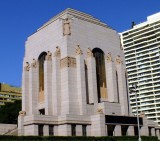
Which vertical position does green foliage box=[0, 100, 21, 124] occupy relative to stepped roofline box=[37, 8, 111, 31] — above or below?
below

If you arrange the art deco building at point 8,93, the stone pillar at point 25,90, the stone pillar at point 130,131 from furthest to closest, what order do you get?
the art deco building at point 8,93, the stone pillar at point 25,90, the stone pillar at point 130,131

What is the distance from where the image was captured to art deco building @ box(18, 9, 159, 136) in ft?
179

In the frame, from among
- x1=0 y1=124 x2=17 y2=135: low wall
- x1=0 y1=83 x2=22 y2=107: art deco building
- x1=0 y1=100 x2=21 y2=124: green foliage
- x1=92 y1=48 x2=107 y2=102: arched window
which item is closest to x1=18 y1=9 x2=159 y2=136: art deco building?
x1=92 y1=48 x2=107 y2=102: arched window

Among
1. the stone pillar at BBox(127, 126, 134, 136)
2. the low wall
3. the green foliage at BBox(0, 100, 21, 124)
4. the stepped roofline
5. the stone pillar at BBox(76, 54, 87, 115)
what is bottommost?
the stone pillar at BBox(127, 126, 134, 136)

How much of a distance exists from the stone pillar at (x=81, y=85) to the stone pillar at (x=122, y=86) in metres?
9.62

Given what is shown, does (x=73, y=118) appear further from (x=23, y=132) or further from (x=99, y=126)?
(x=23, y=132)

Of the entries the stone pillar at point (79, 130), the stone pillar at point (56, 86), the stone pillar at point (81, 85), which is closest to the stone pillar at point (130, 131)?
the stone pillar at point (81, 85)

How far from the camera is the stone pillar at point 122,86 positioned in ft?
206

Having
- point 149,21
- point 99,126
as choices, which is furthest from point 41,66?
point 149,21

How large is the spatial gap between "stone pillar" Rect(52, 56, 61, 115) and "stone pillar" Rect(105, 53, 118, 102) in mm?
11051

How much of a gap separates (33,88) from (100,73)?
14.6m

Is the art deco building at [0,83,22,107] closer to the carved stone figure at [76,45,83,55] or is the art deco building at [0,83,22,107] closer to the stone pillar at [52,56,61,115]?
the stone pillar at [52,56,61,115]

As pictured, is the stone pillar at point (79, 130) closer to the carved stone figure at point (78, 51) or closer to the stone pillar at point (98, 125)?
the stone pillar at point (98, 125)

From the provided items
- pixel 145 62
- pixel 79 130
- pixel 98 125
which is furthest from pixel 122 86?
pixel 145 62
